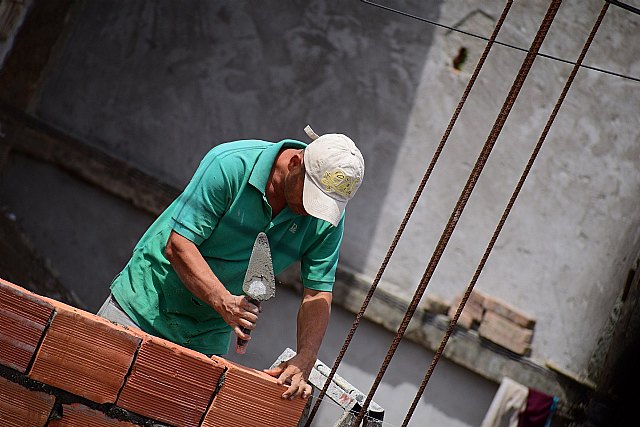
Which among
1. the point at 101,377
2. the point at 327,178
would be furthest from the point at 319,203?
the point at 101,377

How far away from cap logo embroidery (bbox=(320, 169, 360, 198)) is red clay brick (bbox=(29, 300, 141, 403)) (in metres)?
0.91

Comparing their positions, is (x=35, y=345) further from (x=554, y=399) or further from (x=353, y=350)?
(x=554, y=399)

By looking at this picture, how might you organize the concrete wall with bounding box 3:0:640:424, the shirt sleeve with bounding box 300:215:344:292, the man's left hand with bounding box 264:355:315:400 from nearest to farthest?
the man's left hand with bounding box 264:355:315:400
the shirt sleeve with bounding box 300:215:344:292
the concrete wall with bounding box 3:0:640:424

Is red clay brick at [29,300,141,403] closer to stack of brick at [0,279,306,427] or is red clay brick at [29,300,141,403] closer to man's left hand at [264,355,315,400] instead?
stack of brick at [0,279,306,427]

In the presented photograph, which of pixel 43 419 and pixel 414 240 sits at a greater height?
pixel 414 240

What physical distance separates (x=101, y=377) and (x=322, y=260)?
3.58 feet

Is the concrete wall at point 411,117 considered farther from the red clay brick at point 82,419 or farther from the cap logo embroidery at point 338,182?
the red clay brick at point 82,419

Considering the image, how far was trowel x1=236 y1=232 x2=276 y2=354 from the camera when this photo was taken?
3188 millimetres

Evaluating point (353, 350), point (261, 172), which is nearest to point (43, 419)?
point (261, 172)

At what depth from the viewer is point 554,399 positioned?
663cm

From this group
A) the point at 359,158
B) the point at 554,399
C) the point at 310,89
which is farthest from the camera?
the point at 310,89

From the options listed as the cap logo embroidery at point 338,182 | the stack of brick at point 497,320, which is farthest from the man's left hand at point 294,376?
the stack of brick at point 497,320

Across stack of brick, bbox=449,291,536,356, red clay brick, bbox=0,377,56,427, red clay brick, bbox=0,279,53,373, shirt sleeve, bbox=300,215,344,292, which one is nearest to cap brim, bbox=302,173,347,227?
shirt sleeve, bbox=300,215,344,292

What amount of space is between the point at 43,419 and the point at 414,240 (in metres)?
4.18
